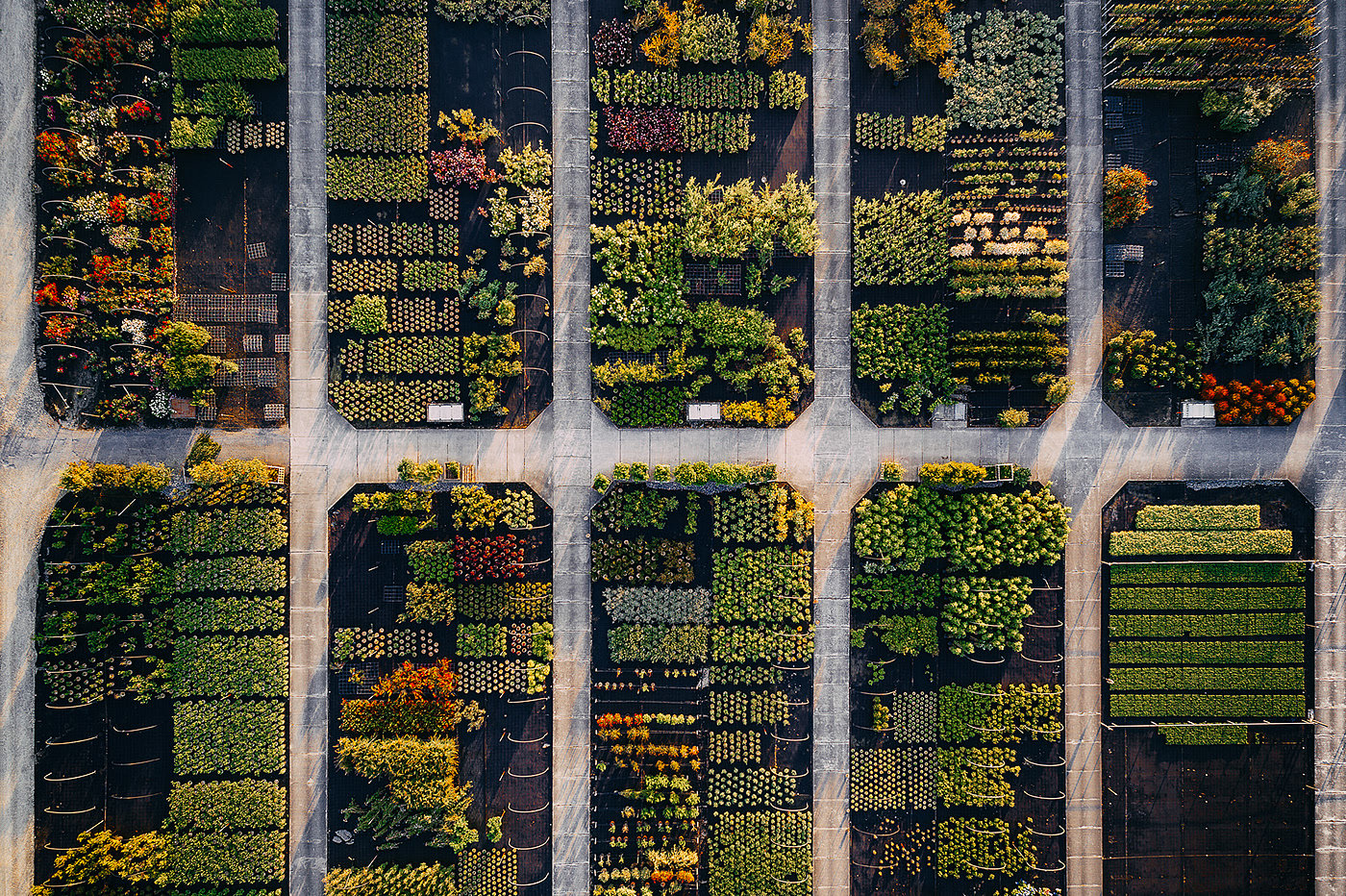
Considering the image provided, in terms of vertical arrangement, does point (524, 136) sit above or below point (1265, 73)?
below

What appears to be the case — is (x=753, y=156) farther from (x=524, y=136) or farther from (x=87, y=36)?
(x=87, y=36)

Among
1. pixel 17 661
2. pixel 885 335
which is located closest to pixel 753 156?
pixel 885 335

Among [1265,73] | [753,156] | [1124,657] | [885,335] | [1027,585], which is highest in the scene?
[1265,73]

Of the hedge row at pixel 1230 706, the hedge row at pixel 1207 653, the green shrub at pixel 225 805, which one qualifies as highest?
the hedge row at pixel 1207 653

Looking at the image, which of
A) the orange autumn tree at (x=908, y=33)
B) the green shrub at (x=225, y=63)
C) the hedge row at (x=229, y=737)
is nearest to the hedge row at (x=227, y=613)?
the hedge row at (x=229, y=737)

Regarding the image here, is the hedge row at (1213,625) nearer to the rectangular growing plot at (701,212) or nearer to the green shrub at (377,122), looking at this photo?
the rectangular growing plot at (701,212)

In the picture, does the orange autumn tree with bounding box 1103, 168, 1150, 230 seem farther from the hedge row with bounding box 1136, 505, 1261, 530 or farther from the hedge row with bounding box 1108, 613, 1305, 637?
the hedge row with bounding box 1108, 613, 1305, 637

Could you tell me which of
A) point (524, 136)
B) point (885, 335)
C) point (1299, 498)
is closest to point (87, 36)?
point (524, 136)
